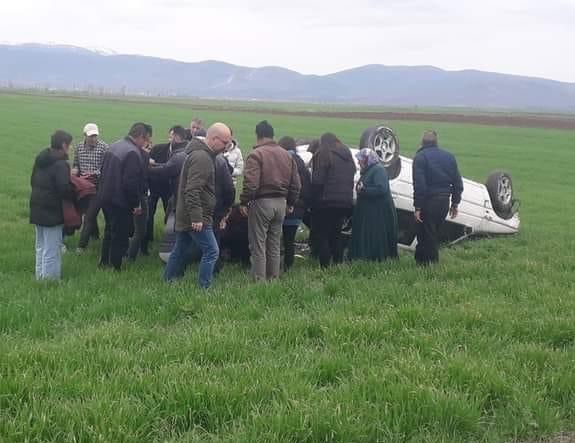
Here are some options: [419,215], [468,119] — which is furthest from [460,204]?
[468,119]

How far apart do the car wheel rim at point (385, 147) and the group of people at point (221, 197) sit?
5.55 feet

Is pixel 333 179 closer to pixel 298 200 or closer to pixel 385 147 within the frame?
pixel 298 200

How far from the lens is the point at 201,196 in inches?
276

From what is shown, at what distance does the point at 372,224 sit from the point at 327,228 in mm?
614

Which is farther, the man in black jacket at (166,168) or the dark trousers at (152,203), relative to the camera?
the dark trousers at (152,203)

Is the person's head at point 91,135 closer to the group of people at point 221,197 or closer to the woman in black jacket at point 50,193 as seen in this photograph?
the group of people at point 221,197

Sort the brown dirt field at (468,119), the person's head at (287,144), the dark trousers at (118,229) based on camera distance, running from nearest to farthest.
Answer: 1. the dark trousers at (118,229)
2. the person's head at (287,144)
3. the brown dirt field at (468,119)

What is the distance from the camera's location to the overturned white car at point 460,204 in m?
10.2

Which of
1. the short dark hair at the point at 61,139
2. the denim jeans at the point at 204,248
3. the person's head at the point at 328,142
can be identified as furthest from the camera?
the person's head at the point at 328,142

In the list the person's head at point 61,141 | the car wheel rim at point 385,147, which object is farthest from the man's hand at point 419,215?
the person's head at point 61,141

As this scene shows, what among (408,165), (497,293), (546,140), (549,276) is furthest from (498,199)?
(546,140)

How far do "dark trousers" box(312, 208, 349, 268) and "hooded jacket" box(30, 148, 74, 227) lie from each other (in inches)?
120

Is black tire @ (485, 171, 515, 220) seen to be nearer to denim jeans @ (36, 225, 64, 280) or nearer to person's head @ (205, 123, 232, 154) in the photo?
person's head @ (205, 123, 232, 154)

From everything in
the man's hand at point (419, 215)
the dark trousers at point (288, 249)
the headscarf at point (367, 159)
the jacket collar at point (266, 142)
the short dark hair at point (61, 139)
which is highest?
the jacket collar at point (266, 142)
